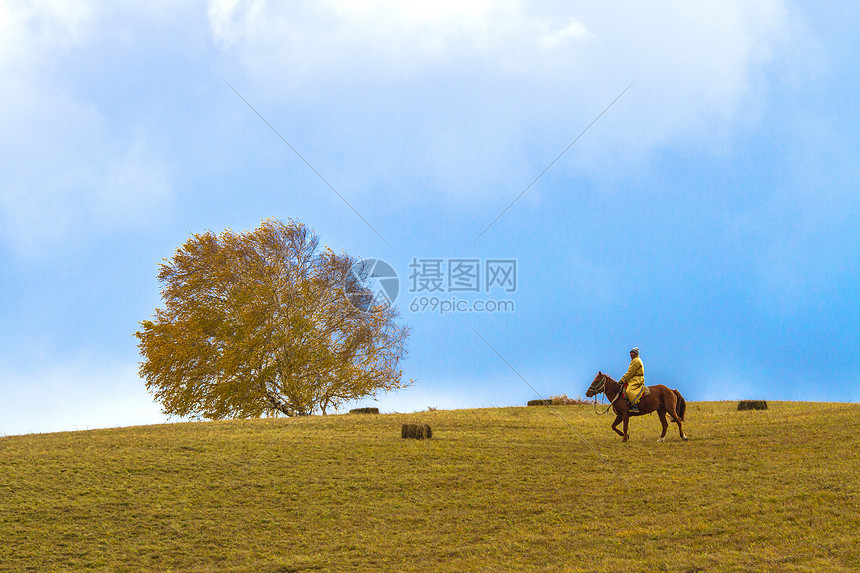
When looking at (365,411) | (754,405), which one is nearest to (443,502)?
(365,411)

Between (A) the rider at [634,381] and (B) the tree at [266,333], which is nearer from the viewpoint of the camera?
(A) the rider at [634,381]

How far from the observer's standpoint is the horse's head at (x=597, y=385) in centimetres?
2503

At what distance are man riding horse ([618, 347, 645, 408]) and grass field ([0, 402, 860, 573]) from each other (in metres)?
1.45

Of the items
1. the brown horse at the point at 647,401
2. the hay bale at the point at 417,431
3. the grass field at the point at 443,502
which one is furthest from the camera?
the hay bale at the point at 417,431

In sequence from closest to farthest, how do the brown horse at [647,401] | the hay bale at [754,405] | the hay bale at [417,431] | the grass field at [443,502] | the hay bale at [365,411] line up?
the grass field at [443,502]
the brown horse at [647,401]
the hay bale at [417,431]
the hay bale at [754,405]
the hay bale at [365,411]

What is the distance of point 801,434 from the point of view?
77.7 ft

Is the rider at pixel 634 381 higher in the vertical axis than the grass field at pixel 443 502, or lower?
higher

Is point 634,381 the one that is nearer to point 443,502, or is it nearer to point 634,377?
point 634,377

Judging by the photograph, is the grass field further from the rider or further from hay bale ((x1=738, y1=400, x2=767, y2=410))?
hay bale ((x1=738, y1=400, x2=767, y2=410))

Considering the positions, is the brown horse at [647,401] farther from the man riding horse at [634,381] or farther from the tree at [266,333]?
the tree at [266,333]

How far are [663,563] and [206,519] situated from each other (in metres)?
10.7

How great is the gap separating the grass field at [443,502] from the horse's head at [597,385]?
170 centimetres

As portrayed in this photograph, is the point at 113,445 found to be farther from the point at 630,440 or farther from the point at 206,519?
the point at 630,440

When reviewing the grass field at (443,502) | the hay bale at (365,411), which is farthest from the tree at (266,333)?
the grass field at (443,502)
